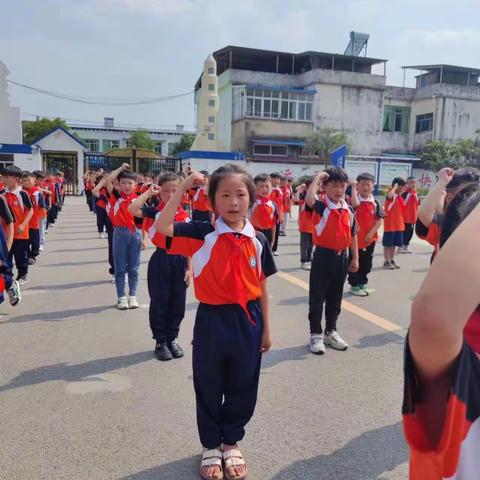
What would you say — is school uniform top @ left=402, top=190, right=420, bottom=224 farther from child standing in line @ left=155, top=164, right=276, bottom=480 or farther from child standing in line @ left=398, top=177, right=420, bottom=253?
child standing in line @ left=155, top=164, right=276, bottom=480

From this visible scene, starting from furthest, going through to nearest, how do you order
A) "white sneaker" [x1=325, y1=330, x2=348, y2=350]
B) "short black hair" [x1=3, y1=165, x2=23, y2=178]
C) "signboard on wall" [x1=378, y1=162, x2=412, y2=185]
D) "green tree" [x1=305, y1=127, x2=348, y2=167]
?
"green tree" [x1=305, y1=127, x2=348, y2=167] < "signboard on wall" [x1=378, y1=162, x2=412, y2=185] < "short black hair" [x1=3, y1=165, x2=23, y2=178] < "white sneaker" [x1=325, y1=330, x2=348, y2=350]

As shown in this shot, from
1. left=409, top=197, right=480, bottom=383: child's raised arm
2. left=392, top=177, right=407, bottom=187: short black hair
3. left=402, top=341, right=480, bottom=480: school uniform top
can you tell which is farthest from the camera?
left=392, top=177, right=407, bottom=187: short black hair

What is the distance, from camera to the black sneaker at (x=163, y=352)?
4.28 metres

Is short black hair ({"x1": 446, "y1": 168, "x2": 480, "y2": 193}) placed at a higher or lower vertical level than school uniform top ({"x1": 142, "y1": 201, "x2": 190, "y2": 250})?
higher

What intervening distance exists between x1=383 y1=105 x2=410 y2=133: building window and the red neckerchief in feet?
152

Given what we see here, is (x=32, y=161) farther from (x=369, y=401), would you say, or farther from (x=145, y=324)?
(x=369, y=401)

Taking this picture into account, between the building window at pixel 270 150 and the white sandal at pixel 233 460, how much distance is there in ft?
126

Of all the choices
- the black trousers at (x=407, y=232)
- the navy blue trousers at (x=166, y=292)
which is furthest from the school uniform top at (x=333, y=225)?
the black trousers at (x=407, y=232)

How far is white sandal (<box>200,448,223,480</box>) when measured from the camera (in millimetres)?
2607

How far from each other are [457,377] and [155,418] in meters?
2.64

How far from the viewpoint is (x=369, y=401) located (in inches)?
140

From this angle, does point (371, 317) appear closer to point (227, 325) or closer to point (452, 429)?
point (227, 325)

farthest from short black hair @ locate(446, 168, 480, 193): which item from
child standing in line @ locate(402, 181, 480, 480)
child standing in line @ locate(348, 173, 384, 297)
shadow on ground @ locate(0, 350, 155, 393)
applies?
child standing in line @ locate(348, 173, 384, 297)

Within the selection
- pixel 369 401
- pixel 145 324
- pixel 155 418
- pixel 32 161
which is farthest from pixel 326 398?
pixel 32 161
